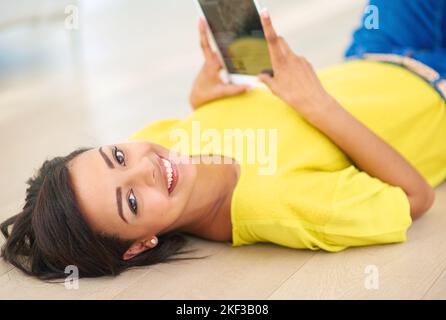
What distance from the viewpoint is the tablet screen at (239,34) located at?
134 cm

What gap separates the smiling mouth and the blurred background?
0.54m

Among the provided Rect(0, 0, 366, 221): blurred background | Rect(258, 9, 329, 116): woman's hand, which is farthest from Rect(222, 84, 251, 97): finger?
Rect(0, 0, 366, 221): blurred background

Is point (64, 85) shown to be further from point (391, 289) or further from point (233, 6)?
point (391, 289)

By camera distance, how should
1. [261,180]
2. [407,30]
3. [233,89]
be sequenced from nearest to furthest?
1. [261,180]
2. [233,89]
3. [407,30]

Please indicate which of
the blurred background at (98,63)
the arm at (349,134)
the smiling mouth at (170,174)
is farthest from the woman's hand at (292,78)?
the blurred background at (98,63)

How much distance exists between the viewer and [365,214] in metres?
1.19

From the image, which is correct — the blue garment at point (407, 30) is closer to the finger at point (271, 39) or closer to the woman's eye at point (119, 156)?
the finger at point (271, 39)

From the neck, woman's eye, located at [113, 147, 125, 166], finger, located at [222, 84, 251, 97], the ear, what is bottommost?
the ear

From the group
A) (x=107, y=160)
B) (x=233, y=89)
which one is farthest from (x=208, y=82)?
(x=107, y=160)

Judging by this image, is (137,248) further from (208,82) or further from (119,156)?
(208,82)

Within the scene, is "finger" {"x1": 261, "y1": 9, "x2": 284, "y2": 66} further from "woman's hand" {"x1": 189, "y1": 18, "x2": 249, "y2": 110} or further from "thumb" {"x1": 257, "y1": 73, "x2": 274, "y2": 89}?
"woman's hand" {"x1": 189, "y1": 18, "x2": 249, "y2": 110}

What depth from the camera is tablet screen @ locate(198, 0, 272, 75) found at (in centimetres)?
134

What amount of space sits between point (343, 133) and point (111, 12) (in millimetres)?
2372

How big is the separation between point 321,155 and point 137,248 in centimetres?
40
